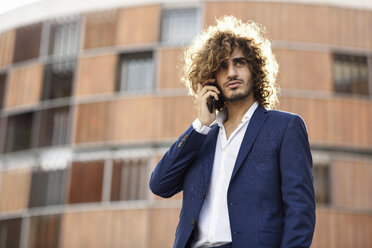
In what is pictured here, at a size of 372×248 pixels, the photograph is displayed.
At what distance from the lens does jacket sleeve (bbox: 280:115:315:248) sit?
351 cm

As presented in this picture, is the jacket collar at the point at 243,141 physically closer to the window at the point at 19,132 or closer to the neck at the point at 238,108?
the neck at the point at 238,108

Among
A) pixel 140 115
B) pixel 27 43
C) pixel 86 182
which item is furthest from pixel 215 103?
pixel 27 43

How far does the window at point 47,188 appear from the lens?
1962 cm

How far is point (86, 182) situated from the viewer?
1922 centimetres

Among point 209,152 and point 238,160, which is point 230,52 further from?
point 238,160

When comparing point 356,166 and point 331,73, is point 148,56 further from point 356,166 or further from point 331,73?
point 356,166

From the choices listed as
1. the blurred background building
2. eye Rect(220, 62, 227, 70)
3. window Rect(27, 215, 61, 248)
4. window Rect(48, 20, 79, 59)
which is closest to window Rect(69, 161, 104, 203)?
the blurred background building

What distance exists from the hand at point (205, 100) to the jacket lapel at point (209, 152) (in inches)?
2.6

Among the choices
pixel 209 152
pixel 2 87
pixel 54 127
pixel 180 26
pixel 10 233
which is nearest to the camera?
pixel 209 152

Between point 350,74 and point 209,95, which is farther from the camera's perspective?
point 350,74

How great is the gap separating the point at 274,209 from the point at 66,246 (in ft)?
53.0

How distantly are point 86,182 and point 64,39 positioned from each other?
498 cm

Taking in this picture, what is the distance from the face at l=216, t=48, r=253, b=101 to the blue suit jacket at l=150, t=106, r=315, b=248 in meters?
0.18

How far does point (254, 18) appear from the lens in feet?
64.1
